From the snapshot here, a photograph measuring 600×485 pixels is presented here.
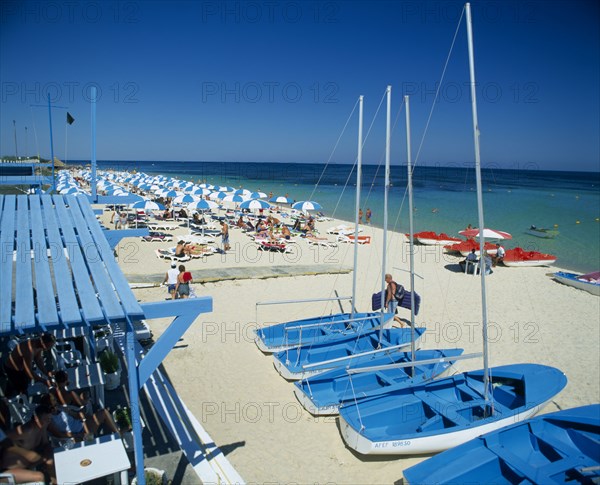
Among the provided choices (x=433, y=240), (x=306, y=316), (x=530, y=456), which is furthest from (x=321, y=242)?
(x=530, y=456)

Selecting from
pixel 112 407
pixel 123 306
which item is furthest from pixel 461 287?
pixel 123 306

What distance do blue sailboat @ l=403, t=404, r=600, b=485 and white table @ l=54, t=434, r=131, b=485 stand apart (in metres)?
3.27

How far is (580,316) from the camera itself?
13.4m

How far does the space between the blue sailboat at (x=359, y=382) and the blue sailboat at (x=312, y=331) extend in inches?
49.1

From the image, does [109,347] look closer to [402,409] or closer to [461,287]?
[402,409]

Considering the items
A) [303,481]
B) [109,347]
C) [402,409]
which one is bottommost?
[303,481]

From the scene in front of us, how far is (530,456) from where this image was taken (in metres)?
5.80

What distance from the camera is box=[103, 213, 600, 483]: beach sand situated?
20.7 feet

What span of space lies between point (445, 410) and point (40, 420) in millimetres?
5515

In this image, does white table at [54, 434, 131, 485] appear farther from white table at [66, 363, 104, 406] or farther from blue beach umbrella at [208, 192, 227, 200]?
blue beach umbrella at [208, 192, 227, 200]

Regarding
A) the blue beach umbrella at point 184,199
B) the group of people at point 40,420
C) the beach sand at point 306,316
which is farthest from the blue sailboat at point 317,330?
the blue beach umbrella at point 184,199

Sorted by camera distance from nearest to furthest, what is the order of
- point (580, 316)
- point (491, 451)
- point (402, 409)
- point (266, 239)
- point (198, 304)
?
1. point (198, 304)
2. point (491, 451)
3. point (402, 409)
4. point (580, 316)
5. point (266, 239)

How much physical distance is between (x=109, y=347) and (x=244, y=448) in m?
3.27

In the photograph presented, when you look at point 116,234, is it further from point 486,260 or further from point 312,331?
point 486,260
